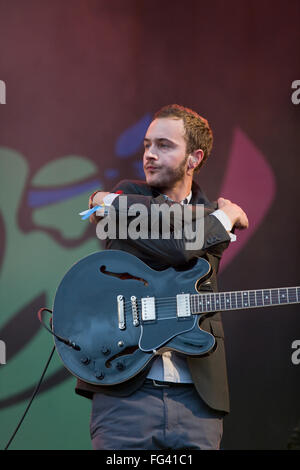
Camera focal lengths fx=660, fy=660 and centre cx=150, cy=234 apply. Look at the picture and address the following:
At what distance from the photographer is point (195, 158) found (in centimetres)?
269

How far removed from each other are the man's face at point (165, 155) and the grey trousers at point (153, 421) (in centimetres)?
79

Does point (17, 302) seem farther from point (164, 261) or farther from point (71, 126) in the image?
point (164, 261)

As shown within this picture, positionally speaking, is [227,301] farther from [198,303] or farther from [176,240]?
[176,240]

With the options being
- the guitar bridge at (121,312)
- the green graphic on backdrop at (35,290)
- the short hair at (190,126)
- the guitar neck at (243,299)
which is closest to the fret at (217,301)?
the guitar neck at (243,299)

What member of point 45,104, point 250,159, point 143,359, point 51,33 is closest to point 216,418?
point 143,359

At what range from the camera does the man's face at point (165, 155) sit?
2561mm

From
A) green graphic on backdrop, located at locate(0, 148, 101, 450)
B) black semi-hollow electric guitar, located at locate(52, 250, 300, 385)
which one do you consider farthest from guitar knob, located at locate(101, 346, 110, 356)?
green graphic on backdrop, located at locate(0, 148, 101, 450)

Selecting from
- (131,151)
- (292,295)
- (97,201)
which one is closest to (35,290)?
(131,151)

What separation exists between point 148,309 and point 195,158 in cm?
73

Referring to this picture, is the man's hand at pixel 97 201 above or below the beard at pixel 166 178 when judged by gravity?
below

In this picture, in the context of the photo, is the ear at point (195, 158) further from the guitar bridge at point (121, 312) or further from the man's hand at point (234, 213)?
the guitar bridge at point (121, 312)

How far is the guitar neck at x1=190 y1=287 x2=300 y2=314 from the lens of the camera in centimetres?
223
